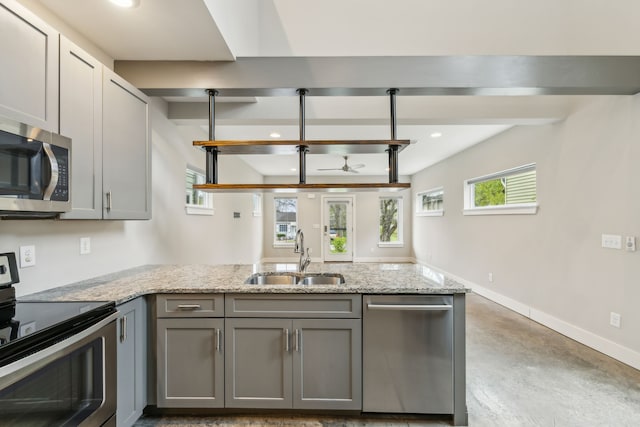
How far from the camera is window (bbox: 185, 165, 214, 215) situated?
3.63 m

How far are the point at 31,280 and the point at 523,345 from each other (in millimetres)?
4081

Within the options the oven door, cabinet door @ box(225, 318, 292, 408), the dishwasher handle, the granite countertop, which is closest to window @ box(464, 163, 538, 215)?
the granite countertop

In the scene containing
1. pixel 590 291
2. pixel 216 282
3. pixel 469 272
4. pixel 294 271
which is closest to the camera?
pixel 216 282

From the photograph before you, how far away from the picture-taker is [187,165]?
11.6 ft

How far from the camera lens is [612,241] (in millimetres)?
2727

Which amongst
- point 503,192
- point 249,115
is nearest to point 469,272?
point 503,192

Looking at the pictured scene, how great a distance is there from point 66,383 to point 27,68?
1.42 metres

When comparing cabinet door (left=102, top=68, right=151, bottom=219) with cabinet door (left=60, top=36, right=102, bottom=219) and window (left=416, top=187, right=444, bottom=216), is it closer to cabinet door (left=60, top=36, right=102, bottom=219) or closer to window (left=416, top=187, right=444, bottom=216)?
cabinet door (left=60, top=36, right=102, bottom=219)

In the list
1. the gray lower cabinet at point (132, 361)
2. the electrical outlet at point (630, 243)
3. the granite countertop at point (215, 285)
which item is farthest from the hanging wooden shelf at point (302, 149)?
the electrical outlet at point (630, 243)

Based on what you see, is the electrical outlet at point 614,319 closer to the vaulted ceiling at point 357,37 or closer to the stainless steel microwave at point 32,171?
the vaulted ceiling at point 357,37

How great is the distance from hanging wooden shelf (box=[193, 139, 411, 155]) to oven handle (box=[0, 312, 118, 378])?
1.34 m

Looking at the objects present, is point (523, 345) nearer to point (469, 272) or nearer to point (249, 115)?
point (469, 272)

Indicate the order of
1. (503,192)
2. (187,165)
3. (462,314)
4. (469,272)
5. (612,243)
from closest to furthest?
(462,314), (612,243), (187,165), (503,192), (469,272)

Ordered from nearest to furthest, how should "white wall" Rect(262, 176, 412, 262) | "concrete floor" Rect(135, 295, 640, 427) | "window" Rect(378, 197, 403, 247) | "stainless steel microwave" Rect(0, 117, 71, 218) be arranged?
"stainless steel microwave" Rect(0, 117, 71, 218), "concrete floor" Rect(135, 295, 640, 427), "white wall" Rect(262, 176, 412, 262), "window" Rect(378, 197, 403, 247)
